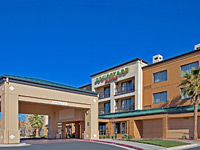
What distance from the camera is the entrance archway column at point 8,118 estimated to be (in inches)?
903

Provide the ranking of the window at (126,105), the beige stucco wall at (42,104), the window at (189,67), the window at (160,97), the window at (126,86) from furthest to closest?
the window at (126,86) < the window at (126,105) < the window at (160,97) < the window at (189,67) < the beige stucco wall at (42,104)

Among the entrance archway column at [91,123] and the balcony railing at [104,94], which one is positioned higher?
the balcony railing at [104,94]

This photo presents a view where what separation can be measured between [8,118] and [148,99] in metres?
26.1

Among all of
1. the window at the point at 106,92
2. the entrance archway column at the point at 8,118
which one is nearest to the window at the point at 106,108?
the window at the point at 106,92

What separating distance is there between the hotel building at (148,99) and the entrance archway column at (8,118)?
19.1 metres

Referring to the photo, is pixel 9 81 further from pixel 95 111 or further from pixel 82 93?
Answer: pixel 95 111

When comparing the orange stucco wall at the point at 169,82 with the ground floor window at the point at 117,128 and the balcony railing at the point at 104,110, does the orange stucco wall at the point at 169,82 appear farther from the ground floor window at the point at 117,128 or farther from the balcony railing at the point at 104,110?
the balcony railing at the point at 104,110

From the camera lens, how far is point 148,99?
4262 centimetres

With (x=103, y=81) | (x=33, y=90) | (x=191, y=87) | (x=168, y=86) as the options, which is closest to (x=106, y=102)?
(x=103, y=81)

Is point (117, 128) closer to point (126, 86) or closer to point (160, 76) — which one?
point (126, 86)

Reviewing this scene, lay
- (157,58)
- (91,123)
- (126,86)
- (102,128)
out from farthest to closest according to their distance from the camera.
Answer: (126,86), (157,58), (102,128), (91,123)

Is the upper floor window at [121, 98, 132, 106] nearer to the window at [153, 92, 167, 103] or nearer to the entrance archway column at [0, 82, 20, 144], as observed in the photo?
the window at [153, 92, 167, 103]

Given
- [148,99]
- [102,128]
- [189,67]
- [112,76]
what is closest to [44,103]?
[102,128]

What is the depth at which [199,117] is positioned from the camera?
1217 inches
